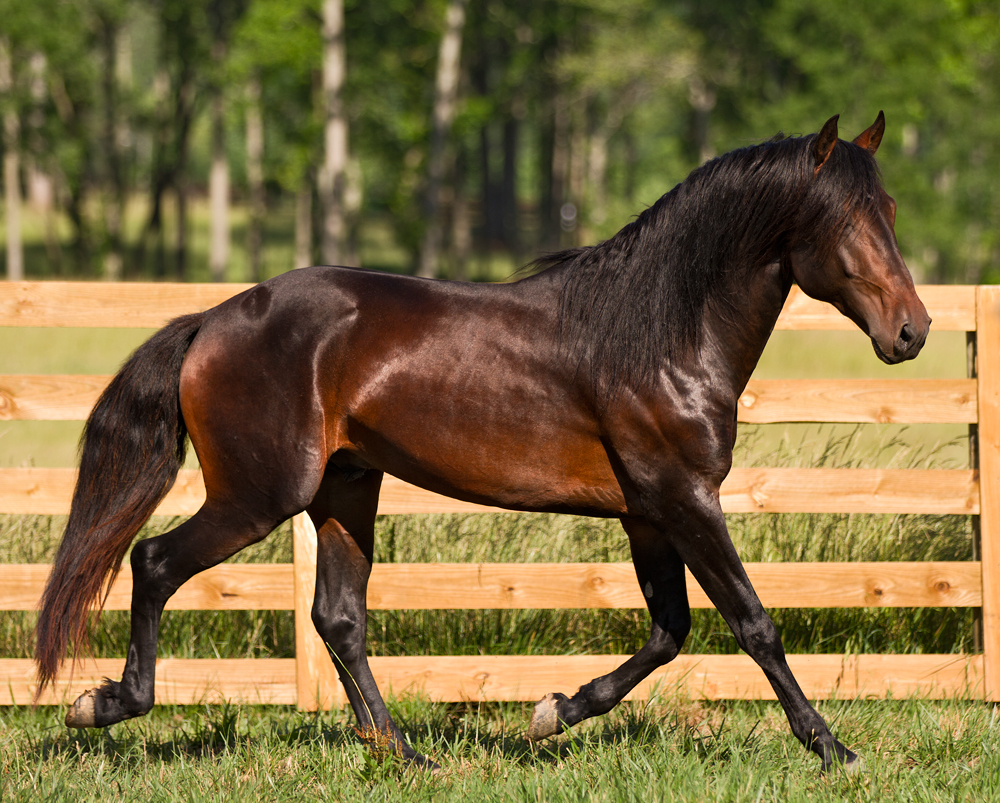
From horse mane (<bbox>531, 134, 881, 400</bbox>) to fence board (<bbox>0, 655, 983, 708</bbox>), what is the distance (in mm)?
1635

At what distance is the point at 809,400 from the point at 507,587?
1.51 meters

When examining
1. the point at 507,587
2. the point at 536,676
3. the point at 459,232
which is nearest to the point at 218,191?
the point at 459,232

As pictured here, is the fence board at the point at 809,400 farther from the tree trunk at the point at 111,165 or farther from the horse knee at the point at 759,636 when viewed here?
the tree trunk at the point at 111,165

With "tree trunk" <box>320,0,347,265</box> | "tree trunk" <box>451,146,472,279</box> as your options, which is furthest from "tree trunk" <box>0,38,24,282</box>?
"tree trunk" <box>451,146,472,279</box>

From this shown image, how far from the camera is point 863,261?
2918 mm

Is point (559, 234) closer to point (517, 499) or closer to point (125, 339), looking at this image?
point (125, 339)

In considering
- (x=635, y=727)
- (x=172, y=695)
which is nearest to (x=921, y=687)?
(x=635, y=727)

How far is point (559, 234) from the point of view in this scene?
3625 cm

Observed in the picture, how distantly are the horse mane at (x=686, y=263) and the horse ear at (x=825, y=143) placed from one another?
26mm

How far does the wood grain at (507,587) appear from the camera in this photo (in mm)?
4211

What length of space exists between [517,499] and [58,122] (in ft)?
101

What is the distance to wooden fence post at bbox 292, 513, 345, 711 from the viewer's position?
13.8ft

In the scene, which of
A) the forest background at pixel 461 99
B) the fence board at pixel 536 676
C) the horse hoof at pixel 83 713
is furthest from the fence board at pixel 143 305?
the forest background at pixel 461 99

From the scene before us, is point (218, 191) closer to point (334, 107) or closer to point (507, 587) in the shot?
point (334, 107)
